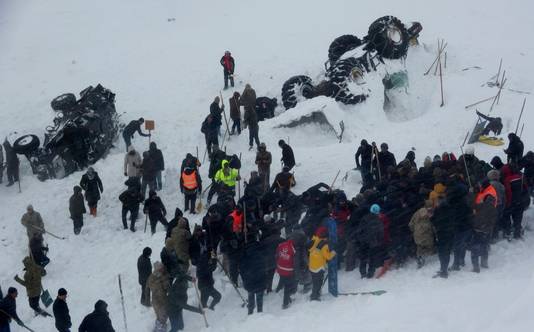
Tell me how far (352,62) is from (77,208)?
9.74 m

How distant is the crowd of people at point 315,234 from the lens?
447 inches

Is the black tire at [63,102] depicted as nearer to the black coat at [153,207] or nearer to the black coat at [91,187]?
the black coat at [91,187]

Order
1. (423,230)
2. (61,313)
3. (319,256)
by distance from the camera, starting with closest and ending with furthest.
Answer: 1. (61,313)
2. (319,256)
3. (423,230)

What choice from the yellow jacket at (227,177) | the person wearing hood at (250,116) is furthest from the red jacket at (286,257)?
the person wearing hood at (250,116)

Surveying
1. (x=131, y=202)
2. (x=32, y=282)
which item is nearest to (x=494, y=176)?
(x=131, y=202)

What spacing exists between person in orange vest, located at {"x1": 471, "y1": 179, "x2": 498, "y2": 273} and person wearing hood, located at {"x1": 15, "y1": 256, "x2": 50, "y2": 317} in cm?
865

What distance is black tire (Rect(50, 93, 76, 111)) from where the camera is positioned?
67.0 feet

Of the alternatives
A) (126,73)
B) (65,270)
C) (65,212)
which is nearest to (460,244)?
(65,270)

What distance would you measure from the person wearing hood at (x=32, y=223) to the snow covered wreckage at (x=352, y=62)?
8.71 meters

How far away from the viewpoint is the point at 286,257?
11.3 m

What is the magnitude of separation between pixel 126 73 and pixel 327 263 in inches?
622

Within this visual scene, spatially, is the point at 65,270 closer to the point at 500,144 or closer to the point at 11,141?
the point at 11,141

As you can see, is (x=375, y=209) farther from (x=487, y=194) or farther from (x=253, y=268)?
(x=253, y=268)

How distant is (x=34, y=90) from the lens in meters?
24.0
